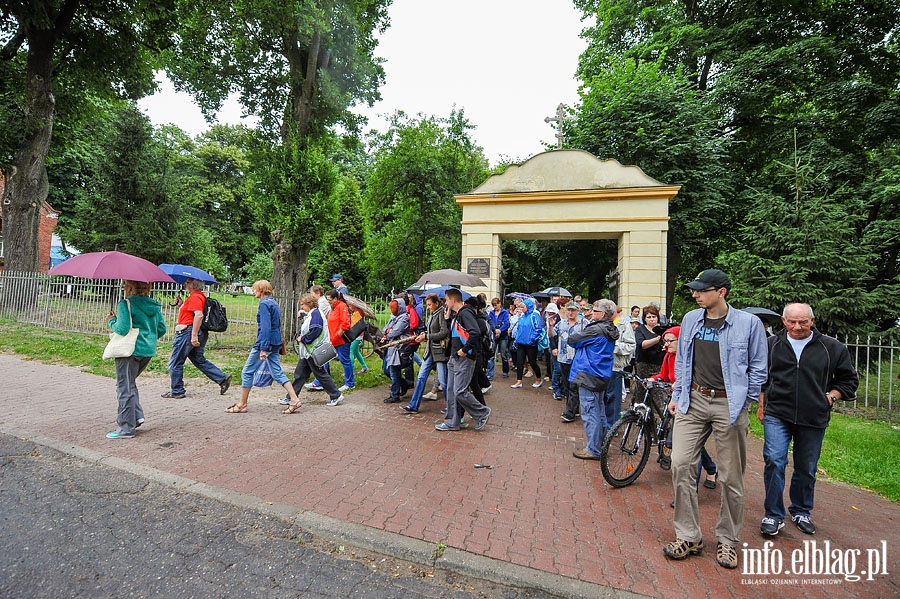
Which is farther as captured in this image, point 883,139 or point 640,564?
point 883,139

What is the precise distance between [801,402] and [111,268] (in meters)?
6.98

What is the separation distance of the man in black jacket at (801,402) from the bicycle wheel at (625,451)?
1077 millimetres

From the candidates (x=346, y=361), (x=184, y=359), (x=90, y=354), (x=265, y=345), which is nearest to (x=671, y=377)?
(x=265, y=345)

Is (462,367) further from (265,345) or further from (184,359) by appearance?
(184,359)

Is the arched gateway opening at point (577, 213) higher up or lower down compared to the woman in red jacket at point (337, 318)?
higher up

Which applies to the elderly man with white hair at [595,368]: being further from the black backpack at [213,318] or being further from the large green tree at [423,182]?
the large green tree at [423,182]

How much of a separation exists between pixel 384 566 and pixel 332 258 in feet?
97.1

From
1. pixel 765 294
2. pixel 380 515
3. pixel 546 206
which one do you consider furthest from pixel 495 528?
pixel 546 206

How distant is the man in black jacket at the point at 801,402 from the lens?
12.3ft

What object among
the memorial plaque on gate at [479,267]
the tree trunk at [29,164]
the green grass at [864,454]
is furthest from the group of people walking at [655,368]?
the tree trunk at [29,164]

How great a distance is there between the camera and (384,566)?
3.00 m

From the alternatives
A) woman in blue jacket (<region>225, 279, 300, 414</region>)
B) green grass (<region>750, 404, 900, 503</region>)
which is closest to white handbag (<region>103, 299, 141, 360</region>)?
woman in blue jacket (<region>225, 279, 300, 414</region>)

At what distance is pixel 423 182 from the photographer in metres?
18.6

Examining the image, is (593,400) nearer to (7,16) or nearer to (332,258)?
(7,16)
